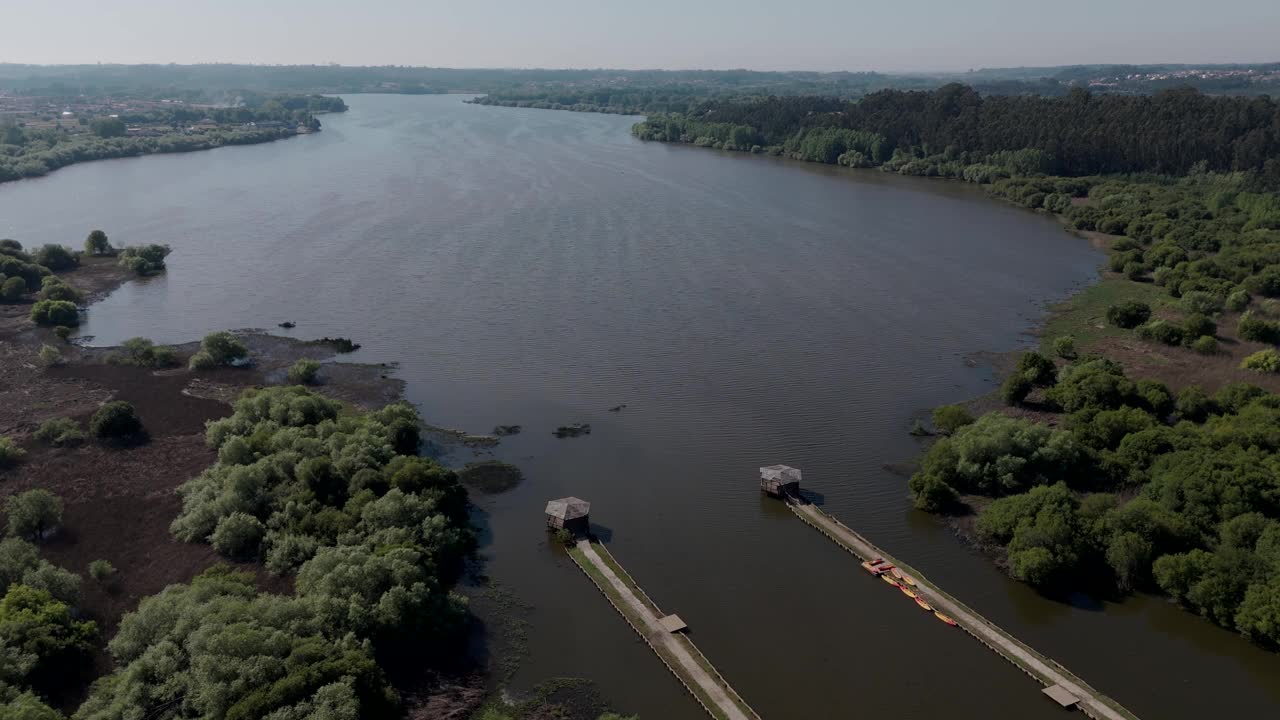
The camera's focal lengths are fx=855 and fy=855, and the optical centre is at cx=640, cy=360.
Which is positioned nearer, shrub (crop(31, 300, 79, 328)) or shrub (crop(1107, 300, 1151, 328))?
shrub (crop(31, 300, 79, 328))

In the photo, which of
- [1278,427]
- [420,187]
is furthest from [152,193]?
[1278,427]

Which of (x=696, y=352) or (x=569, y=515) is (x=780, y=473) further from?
(x=696, y=352)

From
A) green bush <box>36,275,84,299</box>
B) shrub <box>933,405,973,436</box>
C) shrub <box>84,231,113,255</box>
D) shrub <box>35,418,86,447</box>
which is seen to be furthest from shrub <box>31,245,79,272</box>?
shrub <box>933,405,973,436</box>

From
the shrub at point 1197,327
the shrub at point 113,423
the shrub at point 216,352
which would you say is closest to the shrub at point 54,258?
the shrub at point 216,352

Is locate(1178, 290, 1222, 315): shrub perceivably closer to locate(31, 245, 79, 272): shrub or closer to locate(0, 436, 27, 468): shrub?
locate(0, 436, 27, 468): shrub

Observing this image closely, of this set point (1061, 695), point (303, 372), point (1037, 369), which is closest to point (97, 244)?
point (303, 372)
